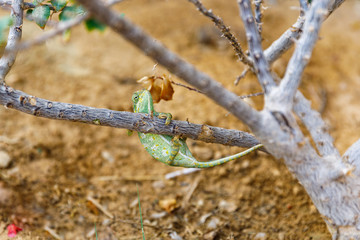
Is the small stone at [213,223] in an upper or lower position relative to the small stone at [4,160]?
upper

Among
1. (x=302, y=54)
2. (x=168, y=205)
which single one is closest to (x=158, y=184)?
(x=168, y=205)

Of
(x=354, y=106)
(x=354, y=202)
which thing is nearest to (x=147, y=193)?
(x=354, y=202)

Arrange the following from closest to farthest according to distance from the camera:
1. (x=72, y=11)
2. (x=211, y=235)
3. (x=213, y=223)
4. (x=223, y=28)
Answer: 1. (x=72, y=11)
2. (x=223, y=28)
3. (x=211, y=235)
4. (x=213, y=223)

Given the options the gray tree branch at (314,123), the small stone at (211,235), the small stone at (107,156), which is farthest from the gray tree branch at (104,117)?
the small stone at (107,156)

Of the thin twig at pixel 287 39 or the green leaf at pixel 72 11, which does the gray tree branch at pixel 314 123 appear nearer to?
the thin twig at pixel 287 39

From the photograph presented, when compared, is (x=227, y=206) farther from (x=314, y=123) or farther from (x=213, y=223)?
(x=314, y=123)

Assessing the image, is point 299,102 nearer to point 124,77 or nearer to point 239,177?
point 239,177

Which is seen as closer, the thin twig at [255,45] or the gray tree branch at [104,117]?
the thin twig at [255,45]
